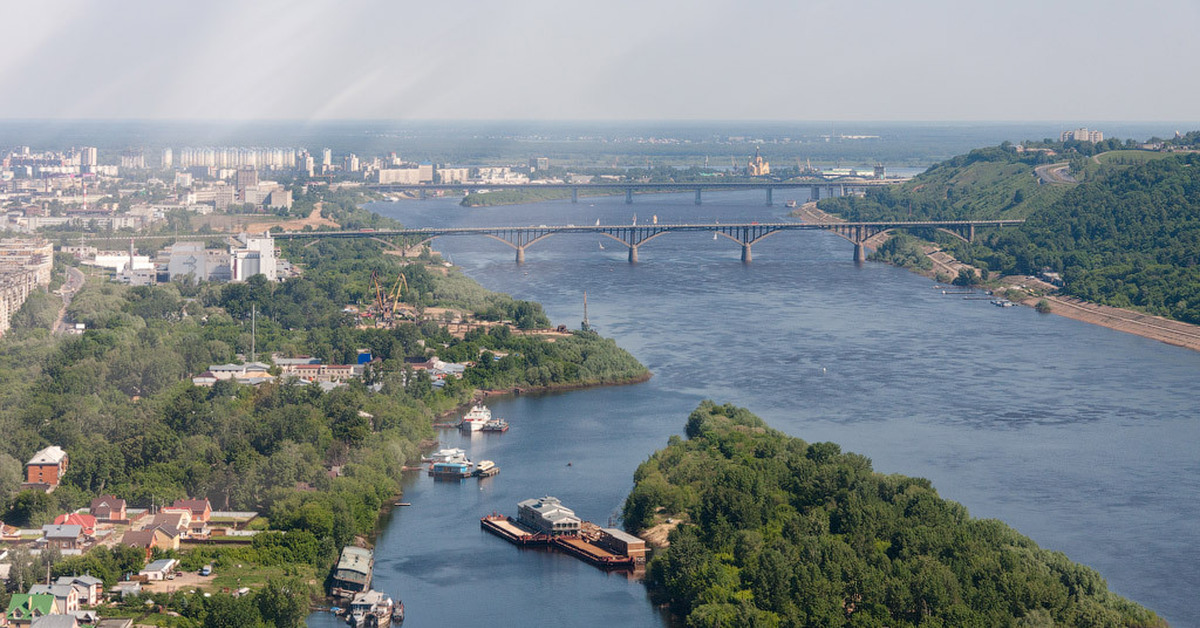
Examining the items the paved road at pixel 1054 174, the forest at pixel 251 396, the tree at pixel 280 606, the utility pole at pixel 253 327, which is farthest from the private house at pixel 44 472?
the paved road at pixel 1054 174

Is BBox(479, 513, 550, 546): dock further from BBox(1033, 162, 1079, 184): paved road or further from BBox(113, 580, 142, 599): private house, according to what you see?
BBox(1033, 162, 1079, 184): paved road

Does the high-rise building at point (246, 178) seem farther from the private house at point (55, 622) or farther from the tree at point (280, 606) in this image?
the private house at point (55, 622)

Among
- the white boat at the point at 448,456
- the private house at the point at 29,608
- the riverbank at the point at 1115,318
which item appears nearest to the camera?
the private house at the point at 29,608

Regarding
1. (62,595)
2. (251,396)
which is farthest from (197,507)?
(251,396)

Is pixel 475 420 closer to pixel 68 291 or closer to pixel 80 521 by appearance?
pixel 80 521

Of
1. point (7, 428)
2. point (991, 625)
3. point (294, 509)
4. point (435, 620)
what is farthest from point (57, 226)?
point (991, 625)

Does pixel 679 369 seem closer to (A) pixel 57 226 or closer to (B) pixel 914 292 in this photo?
(B) pixel 914 292

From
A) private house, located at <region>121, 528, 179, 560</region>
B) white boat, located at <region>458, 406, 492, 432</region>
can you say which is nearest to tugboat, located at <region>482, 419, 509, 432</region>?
white boat, located at <region>458, 406, 492, 432</region>
